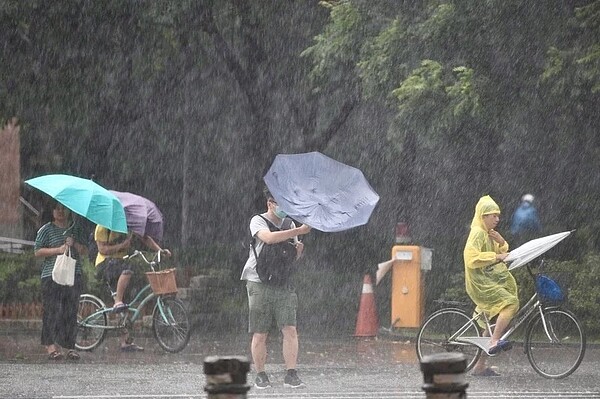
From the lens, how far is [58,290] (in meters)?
15.8

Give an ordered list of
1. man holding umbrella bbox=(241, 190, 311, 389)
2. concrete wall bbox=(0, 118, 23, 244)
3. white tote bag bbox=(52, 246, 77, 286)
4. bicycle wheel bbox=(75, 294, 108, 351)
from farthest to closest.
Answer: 1. concrete wall bbox=(0, 118, 23, 244)
2. bicycle wheel bbox=(75, 294, 108, 351)
3. white tote bag bbox=(52, 246, 77, 286)
4. man holding umbrella bbox=(241, 190, 311, 389)

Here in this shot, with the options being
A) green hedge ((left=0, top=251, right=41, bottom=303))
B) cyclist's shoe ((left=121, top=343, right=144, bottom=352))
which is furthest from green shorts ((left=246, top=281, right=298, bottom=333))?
green hedge ((left=0, top=251, right=41, bottom=303))

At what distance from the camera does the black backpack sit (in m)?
12.3

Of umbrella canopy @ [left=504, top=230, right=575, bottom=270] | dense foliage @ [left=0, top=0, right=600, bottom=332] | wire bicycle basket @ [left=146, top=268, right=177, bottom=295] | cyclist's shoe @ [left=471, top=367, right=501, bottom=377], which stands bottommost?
cyclist's shoe @ [left=471, top=367, right=501, bottom=377]

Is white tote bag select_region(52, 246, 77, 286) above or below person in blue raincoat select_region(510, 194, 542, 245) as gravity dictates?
below

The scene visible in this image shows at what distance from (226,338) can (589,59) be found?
596 centimetres

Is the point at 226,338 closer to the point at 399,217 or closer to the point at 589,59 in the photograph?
the point at 589,59

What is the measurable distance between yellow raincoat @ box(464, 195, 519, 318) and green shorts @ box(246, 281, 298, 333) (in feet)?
6.94

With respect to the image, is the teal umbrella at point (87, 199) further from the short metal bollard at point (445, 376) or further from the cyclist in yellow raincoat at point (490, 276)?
the short metal bollard at point (445, 376)

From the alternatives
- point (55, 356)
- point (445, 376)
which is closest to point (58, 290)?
point (55, 356)

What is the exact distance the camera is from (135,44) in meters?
26.5

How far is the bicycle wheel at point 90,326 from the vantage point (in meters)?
16.6

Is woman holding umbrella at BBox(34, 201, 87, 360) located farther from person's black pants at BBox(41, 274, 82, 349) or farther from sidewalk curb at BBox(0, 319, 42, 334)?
sidewalk curb at BBox(0, 319, 42, 334)

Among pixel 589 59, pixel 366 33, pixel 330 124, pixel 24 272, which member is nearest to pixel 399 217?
pixel 330 124
